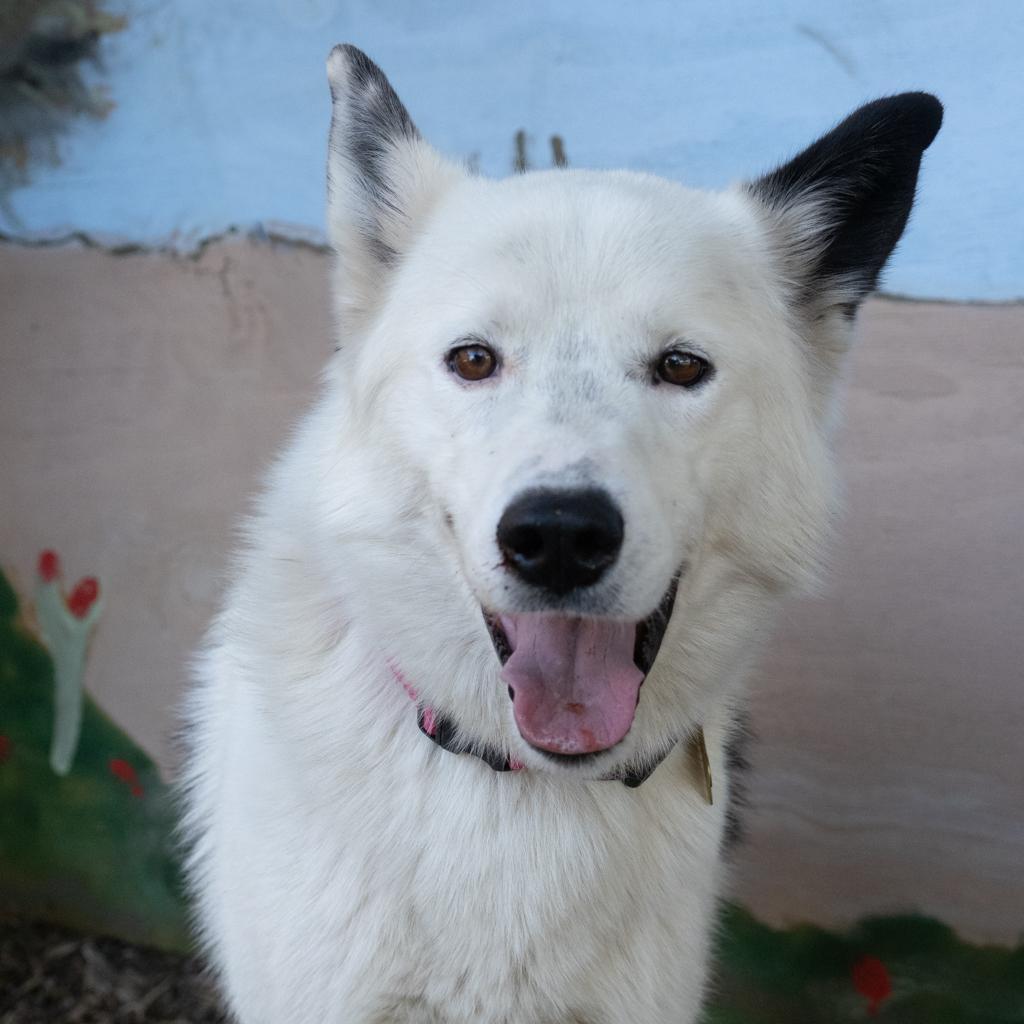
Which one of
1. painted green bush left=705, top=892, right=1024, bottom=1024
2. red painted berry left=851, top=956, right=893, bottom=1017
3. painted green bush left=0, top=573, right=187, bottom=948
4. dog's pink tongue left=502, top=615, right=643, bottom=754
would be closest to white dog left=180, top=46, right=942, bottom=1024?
dog's pink tongue left=502, top=615, right=643, bottom=754

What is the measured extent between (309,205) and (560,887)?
2352 mm

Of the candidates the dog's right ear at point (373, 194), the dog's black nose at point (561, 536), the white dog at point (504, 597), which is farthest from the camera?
the dog's right ear at point (373, 194)

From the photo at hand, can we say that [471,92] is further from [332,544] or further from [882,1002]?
[882,1002]

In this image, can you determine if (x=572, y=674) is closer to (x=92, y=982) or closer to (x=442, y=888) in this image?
(x=442, y=888)

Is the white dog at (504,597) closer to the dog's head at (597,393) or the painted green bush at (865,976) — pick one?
the dog's head at (597,393)

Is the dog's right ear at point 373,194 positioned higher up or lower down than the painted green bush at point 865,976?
higher up

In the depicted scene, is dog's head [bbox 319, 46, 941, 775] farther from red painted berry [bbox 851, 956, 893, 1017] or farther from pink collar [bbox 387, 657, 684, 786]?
red painted berry [bbox 851, 956, 893, 1017]

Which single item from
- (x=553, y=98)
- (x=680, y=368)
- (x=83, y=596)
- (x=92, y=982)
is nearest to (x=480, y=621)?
(x=680, y=368)

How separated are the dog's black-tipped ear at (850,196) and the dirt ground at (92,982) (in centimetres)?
284

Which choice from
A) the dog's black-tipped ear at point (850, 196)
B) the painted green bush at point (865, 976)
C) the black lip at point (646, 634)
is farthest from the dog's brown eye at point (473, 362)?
the painted green bush at point (865, 976)

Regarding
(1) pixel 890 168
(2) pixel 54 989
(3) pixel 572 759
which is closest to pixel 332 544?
(3) pixel 572 759

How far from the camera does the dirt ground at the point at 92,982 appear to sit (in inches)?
145

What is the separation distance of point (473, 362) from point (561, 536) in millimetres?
462

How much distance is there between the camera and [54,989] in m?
3.77
